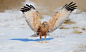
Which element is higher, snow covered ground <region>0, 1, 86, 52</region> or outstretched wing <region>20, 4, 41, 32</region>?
outstretched wing <region>20, 4, 41, 32</region>

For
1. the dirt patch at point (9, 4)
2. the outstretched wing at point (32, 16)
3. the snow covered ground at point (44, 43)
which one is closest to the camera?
the snow covered ground at point (44, 43)

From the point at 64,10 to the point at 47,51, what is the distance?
7.74ft

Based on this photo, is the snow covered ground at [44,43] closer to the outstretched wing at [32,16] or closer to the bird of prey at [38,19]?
the bird of prey at [38,19]

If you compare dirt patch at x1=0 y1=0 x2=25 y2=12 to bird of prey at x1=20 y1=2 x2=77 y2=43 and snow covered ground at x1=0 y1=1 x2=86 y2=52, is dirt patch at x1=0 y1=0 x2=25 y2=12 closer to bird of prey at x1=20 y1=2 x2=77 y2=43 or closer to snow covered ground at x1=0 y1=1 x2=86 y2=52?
snow covered ground at x1=0 y1=1 x2=86 y2=52

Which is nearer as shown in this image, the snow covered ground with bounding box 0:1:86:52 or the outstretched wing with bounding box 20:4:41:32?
the snow covered ground with bounding box 0:1:86:52

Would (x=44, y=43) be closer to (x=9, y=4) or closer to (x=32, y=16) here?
(x=32, y=16)

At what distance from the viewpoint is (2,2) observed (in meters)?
22.6

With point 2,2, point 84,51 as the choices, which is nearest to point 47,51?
point 84,51

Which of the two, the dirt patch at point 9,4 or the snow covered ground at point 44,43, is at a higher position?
the dirt patch at point 9,4

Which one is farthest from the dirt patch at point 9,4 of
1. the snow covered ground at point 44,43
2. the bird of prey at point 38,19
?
the bird of prey at point 38,19

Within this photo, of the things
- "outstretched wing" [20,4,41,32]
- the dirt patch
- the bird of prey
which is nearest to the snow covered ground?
the bird of prey

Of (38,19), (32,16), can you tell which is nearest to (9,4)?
(32,16)

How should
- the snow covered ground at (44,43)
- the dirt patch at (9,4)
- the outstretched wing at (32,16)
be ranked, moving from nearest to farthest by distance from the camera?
the snow covered ground at (44,43), the outstretched wing at (32,16), the dirt patch at (9,4)

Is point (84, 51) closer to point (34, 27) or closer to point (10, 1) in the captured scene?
point (34, 27)
